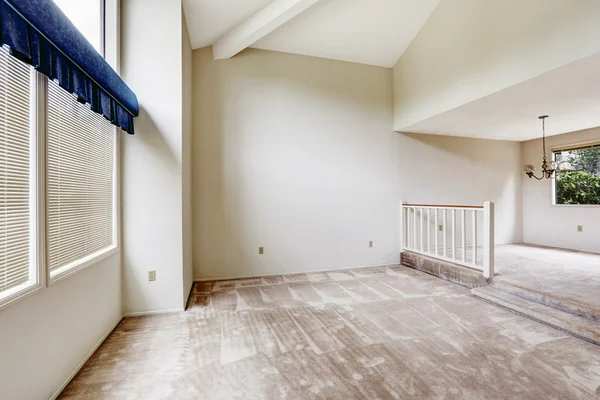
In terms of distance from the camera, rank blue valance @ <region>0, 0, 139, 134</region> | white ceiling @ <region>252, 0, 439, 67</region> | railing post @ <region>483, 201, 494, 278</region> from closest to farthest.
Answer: blue valance @ <region>0, 0, 139, 134</region> → railing post @ <region>483, 201, 494, 278</region> → white ceiling @ <region>252, 0, 439, 67</region>

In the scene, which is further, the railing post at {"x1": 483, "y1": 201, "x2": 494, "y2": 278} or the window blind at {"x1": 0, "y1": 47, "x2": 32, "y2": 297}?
the railing post at {"x1": 483, "y1": 201, "x2": 494, "y2": 278}

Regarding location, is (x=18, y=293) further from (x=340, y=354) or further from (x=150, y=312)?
(x=340, y=354)

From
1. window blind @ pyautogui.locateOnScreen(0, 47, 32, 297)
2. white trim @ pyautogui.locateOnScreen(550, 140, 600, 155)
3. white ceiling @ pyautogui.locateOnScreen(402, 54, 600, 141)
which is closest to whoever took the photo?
window blind @ pyautogui.locateOnScreen(0, 47, 32, 297)

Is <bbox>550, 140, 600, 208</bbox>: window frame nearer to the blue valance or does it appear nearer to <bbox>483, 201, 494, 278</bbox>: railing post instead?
<bbox>483, 201, 494, 278</bbox>: railing post

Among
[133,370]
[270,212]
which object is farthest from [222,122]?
[133,370]

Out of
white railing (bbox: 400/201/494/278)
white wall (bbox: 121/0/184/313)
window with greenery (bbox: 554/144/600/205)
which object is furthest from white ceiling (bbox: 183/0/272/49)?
window with greenery (bbox: 554/144/600/205)

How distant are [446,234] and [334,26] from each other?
3613 mm

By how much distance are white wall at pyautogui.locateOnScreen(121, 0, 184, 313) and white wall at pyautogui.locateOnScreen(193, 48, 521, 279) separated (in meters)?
1.03

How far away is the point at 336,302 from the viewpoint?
302cm

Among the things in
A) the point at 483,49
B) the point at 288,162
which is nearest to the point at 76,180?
the point at 288,162

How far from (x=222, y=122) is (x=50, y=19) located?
2.56 metres

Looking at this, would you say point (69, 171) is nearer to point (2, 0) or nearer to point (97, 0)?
point (2, 0)

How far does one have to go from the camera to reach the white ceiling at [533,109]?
2641 millimetres

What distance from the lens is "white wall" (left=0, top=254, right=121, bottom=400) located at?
127cm
